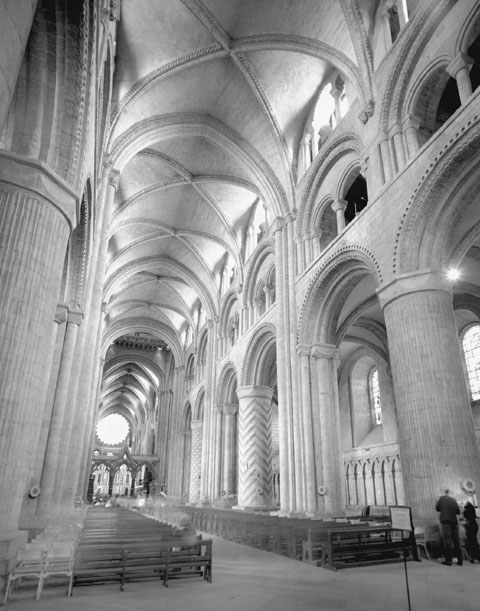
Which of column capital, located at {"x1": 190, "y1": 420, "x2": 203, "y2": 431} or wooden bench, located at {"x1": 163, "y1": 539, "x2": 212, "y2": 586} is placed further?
column capital, located at {"x1": 190, "y1": 420, "x2": 203, "y2": 431}

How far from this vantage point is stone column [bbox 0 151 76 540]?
5.71 metres

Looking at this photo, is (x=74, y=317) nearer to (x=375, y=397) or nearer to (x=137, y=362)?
(x=375, y=397)

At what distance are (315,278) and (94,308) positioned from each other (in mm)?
7199

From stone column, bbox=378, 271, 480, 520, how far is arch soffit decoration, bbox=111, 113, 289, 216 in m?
9.21

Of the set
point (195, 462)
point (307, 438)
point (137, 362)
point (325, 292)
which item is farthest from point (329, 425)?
point (137, 362)

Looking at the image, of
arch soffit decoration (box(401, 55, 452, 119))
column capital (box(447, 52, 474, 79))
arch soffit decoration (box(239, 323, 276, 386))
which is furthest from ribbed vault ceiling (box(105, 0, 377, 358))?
arch soffit decoration (box(239, 323, 276, 386))

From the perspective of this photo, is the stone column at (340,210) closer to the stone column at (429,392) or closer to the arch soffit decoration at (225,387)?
the stone column at (429,392)

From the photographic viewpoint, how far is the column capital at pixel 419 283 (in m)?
10.1

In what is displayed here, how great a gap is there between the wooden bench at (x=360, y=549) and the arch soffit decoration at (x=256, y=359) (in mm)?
12469

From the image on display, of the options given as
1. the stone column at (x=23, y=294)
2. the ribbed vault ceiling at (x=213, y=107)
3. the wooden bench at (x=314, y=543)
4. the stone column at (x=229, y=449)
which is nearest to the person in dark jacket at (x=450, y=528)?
the wooden bench at (x=314, y=543)

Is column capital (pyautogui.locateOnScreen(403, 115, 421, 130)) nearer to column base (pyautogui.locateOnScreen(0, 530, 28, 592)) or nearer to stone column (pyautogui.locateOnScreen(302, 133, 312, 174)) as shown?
stone column (pyautogui.locateOnScreen(302, 133, 312, 174))

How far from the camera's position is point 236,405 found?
2520cm

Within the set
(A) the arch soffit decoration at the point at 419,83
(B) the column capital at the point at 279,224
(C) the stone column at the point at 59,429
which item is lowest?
(C) the stone column at the point at 59,429

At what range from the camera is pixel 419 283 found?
10.2 metres
